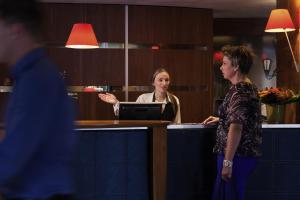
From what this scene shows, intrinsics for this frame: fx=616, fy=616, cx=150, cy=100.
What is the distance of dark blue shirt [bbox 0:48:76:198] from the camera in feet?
4.78

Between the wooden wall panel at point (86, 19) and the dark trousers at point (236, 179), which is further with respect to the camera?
the wooden wall panel at point (86, 19)

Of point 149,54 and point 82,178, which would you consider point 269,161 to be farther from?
point 149,54

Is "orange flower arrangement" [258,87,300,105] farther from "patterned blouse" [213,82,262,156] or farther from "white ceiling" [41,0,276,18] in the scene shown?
"white ceiling" [41,0,276,18]

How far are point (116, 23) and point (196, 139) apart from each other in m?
4.39

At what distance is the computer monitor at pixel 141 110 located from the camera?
5.33 m

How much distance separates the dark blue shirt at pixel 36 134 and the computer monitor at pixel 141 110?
12.3ft

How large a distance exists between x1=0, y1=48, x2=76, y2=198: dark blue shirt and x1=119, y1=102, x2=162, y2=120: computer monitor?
375cm

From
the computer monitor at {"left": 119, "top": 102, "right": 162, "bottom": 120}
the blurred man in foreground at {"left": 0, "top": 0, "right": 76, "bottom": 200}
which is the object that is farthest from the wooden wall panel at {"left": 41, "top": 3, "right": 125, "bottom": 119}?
the blurred man in foreground at {"left": 0, "top": 0, "right": 76, "bottom": 200}

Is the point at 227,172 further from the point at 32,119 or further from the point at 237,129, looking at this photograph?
A: the point at 32,119

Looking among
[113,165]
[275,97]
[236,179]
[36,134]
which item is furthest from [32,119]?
[275,97]

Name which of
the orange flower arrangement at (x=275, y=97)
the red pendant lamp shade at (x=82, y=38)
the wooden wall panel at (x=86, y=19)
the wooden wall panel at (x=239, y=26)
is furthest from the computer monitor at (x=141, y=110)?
the wooden wall panel at (x=239, y=26)

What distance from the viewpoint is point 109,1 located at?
29.4 ft

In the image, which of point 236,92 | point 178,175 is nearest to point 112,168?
point 178,175

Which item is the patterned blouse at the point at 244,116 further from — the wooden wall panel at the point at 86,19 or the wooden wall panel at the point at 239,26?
the wooden wall panel at the point at 239,26
